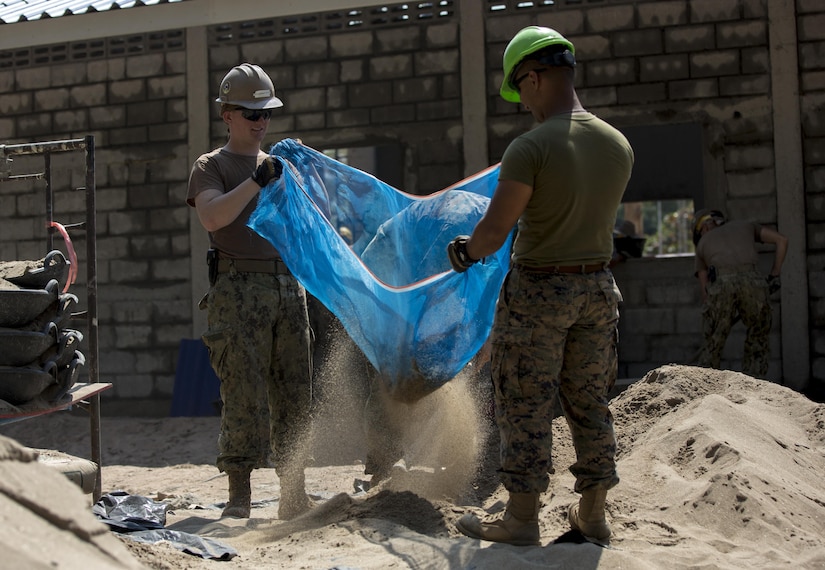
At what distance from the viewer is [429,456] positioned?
4.53m

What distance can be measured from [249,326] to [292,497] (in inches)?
31.6

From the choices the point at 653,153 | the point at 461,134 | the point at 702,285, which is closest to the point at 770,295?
the point at 702,285

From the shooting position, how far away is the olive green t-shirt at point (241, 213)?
13.9 feet

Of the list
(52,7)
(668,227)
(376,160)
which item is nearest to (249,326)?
(52,7)

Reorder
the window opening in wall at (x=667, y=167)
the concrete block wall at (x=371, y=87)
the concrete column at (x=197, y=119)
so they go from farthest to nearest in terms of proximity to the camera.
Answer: the window opening in wall at (x=667, y=167), the concrete column at (x=197, y=119), the concrete block wall at (x=371, y=87)

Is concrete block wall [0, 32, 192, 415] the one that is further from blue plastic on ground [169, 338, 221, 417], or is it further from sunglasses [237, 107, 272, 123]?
sunglasses [237, 107, 272, 123]

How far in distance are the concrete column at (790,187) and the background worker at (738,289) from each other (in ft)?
0.99

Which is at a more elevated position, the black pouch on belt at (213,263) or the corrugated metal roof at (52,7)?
the corrugated metal roof at (52,7)

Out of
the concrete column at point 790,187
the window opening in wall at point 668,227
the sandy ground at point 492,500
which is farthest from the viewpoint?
the window opening in wall at point 668,227

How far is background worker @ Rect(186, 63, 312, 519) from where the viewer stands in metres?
4.24

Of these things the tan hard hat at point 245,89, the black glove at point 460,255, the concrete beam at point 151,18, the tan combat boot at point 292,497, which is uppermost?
the concrete beam at point 151,18

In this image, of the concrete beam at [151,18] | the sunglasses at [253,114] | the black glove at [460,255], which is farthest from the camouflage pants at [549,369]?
the concrete beam at [151,18]

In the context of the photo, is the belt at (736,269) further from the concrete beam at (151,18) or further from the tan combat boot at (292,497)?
the tan combat boot at (292,497)

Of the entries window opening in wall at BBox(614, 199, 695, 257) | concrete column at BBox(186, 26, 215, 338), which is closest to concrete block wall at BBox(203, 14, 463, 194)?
concrete column at BBox(186, 26, 215, 338)
